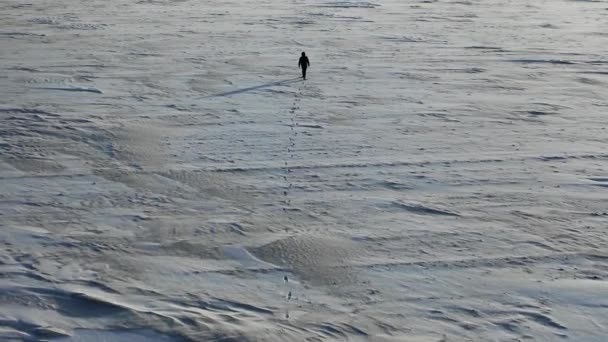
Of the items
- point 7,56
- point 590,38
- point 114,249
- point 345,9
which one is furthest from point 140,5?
point 114,249

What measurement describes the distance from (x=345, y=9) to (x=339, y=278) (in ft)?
56.3

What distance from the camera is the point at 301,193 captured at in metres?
8.22

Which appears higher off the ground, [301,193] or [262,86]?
[262,86]

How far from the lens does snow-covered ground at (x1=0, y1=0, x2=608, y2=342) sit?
19.1 ft

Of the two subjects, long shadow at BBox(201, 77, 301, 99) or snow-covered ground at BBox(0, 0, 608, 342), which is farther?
long shadow at BBox(201, 77, 301, 99)

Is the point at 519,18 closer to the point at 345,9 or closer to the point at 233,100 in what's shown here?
the point at 345,9

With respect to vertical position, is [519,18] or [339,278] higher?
[519,18]

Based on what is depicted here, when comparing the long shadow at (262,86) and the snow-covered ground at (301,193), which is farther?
the long shadow at (262,86)

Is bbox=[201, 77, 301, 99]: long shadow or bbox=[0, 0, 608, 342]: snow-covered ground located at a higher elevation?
bbox=[201, 77, 301, 99]: long shadow

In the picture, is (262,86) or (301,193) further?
(262,86)

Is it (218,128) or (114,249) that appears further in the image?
(218,128)

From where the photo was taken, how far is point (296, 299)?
19.6 ft

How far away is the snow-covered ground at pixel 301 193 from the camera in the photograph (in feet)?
19.1

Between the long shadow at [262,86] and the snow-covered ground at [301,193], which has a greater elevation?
the long shadow at [262,86]
